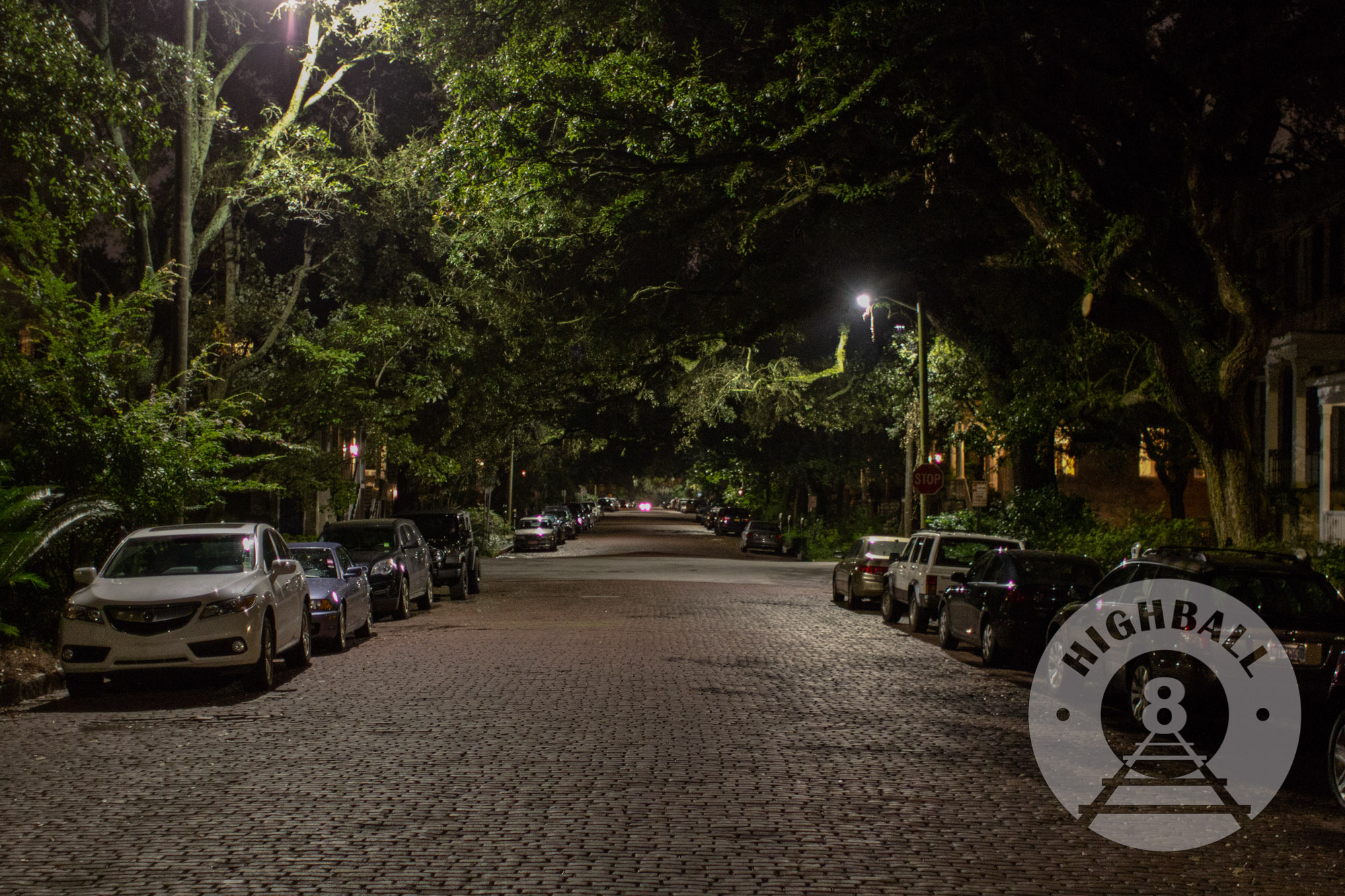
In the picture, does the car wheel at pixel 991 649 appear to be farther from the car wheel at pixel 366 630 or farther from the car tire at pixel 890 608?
the car wheel at pixel 366 630

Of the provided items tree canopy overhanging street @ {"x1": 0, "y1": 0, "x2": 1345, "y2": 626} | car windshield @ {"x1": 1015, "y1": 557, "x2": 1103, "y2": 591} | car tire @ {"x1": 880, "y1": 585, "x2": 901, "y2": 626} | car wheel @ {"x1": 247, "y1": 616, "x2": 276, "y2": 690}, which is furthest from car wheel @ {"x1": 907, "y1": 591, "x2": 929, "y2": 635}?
car wheel @ {"x1": 247, "y1": 616, "x2": 276, "y2": 690}

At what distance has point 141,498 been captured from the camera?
51.9 ft

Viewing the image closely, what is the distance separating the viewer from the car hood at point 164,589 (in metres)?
11.9

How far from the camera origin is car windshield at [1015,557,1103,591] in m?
15.4

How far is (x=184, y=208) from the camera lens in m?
17.5

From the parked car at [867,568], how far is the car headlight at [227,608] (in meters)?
13.7

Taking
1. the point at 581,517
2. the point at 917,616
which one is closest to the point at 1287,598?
the point at 917,616

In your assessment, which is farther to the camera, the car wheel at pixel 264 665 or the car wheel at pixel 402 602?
the car wheel at pixel 402 602

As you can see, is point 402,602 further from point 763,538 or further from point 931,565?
point 763,538

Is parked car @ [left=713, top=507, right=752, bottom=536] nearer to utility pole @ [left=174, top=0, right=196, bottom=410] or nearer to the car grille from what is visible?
utility pole @ [left=174, top=0, right=196, bottom=410]

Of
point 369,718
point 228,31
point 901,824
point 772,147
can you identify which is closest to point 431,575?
point 772,147

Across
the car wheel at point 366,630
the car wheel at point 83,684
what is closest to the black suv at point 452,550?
the car wheel at point 366,630

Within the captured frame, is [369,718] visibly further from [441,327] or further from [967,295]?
[441,327]

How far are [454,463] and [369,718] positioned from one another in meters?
26.9
